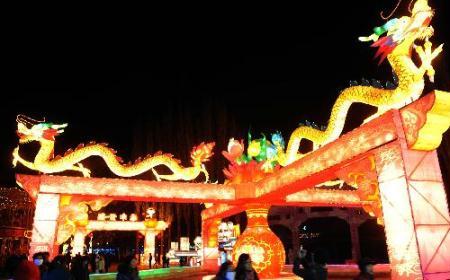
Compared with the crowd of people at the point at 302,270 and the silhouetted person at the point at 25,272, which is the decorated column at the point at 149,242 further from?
the crowd of people at the point at 302,270

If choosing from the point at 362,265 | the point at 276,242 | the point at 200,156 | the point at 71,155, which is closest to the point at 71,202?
the point at 71,155

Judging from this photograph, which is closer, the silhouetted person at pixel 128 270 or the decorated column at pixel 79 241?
the silhouetted person at pixel 128 270

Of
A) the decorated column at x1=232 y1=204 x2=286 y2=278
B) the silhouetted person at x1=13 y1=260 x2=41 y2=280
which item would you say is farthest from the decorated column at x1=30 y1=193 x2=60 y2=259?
the silhouetted person at x1=13 y1=260 x2=41 y2=280

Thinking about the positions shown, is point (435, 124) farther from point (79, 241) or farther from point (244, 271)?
point (79, 241)

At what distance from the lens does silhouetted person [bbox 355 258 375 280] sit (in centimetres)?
349

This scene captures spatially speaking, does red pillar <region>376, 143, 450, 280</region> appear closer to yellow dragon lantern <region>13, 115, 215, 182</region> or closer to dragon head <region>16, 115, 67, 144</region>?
yellow dragon lantern <region>13, 115, 215, 182</region>

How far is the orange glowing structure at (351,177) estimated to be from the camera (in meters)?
5.96

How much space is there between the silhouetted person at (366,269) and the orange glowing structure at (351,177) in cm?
272

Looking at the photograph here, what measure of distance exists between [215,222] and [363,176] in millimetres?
11001

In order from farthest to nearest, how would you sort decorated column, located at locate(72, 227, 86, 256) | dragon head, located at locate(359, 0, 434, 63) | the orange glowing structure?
decorated column, located at locate(72, 227, 86, 256), dragon head, located at locate(359, 0, 434, 63), the orange glowing structure

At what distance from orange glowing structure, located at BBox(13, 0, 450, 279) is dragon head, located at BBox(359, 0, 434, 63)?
0.7 inches

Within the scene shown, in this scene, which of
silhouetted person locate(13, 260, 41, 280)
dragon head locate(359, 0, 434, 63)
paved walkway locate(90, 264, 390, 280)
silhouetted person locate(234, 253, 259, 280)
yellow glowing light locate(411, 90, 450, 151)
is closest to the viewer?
silhouetted person locate(234, 253, 259, 280)

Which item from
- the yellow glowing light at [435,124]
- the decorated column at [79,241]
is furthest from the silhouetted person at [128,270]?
the decorated column at [79,241]

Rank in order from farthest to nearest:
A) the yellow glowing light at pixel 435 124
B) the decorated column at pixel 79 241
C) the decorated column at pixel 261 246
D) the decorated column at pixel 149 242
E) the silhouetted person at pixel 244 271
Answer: the decorated column at pixel 149 242
the decorated column at pixel 79 241
the decorated column at pixel 261 246
the yellow glowing light at pixel 435 124
the silhouetted person at pixel 244 271
